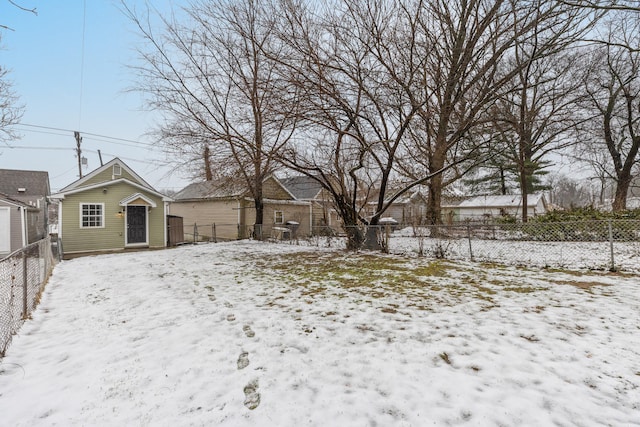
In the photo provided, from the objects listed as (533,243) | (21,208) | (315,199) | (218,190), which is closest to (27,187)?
(21,208)

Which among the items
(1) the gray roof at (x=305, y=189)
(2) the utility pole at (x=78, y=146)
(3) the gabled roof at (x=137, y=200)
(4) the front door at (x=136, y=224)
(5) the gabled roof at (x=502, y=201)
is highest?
(2) the utility pole at (x=78, y=146)

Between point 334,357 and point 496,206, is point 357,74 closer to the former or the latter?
point 334,357

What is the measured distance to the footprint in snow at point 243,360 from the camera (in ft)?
8.92

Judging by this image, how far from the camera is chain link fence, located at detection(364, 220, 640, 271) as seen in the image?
23.9 feet

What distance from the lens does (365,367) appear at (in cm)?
262

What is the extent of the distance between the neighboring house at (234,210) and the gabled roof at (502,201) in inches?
750

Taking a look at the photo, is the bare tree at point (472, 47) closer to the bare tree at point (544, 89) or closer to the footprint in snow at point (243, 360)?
the bare tree at point (544, 89)

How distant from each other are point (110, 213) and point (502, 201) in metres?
30.9

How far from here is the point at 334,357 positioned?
9.24ft

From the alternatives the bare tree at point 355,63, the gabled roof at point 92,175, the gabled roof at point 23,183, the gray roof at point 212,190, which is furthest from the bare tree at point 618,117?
the gabled roof at point 23,183

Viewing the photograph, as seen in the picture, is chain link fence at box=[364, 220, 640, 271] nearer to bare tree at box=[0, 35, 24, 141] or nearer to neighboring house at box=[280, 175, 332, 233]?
neighboring house at box=[280, 175, 332, 233]

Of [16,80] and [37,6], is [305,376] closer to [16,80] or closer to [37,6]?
[37,6]

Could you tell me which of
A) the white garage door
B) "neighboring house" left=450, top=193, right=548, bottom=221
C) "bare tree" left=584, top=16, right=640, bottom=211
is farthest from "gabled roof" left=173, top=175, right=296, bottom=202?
"neighboring house" left=450, top=193, right=548, bottom=221

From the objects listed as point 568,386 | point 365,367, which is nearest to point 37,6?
point 365,367
